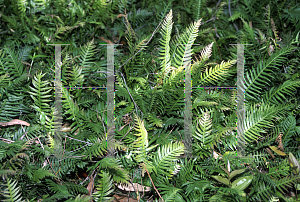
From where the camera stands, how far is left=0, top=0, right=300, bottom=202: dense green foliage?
1.55 meters

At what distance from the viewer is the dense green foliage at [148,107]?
5.09 ft

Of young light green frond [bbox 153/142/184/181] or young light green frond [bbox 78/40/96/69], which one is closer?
young light green frond [bbox 153/142/184/181]

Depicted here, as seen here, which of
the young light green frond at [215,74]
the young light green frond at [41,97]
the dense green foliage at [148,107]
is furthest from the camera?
the young light green frond at [215,74]

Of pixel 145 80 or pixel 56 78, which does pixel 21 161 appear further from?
pixel 145 80

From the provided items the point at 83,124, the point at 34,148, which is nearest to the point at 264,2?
the point at 83,124

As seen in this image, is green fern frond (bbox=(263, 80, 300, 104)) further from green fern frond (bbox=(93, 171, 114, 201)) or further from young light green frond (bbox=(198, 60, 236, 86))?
green fern frond (bbox=(93, 171, 114, 201))

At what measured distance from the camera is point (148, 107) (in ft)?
6.22

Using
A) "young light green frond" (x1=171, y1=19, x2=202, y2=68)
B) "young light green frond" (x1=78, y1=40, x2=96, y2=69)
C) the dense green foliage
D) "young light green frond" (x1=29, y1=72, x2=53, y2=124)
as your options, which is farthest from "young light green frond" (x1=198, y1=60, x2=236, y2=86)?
"young light green frond" (x1=29, y1=72, x2=53, y2=124)

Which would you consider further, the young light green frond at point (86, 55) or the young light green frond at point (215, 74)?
the young light green frond at point (86, 55)

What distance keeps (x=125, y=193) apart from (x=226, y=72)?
111 centimetres

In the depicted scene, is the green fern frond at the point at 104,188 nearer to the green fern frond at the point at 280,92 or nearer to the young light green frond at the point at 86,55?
the young light green frond at the point at 86,55

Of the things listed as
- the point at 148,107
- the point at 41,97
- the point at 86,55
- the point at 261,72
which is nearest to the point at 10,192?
the point at 41,97

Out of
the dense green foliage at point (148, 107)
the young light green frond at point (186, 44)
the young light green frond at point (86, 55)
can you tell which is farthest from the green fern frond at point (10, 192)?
the young light green frond at point (186, 44)

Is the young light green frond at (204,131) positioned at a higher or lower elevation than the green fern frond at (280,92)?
lower
